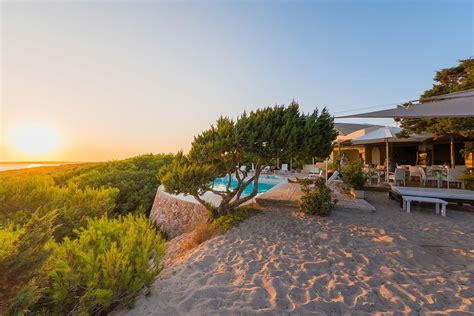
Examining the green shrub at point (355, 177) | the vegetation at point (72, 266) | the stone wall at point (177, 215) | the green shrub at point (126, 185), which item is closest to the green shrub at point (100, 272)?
the vegetation at point (72, 266)

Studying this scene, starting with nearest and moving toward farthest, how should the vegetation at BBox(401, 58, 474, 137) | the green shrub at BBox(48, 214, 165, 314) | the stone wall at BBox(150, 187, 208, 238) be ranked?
the green shrub at BBox(48, 214, 165, 314)
the stone wall at BBox(150, 187, 208, 238)
the vegetation at BBox(401, 58, 474, 137)

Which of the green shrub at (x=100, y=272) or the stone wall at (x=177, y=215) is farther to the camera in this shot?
the stone wall at (x=177, y=215)

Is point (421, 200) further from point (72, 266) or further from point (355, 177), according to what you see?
point (72, 266)

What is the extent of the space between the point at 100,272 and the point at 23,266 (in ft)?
2.11

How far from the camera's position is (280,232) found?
4723 mm

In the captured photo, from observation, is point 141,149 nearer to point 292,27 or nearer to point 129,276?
point 292,27

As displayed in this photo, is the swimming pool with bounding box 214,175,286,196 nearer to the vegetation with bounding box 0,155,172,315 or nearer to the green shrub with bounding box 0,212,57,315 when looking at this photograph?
the vegetation with bounding box 0,155,172,315

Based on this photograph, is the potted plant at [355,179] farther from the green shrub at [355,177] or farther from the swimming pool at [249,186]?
the swimming pool at [249,186]

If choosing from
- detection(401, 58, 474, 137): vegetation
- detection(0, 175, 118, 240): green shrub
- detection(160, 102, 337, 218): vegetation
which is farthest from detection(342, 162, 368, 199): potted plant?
detection(0, 175, 118, 240): green shrub

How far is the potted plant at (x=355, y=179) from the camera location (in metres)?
7.75

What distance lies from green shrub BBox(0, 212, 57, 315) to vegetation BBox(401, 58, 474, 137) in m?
11.2

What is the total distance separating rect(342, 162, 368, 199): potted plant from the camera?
7.75 m

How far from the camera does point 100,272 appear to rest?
7.46 feet

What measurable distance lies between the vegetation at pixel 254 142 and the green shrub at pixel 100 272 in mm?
2573
